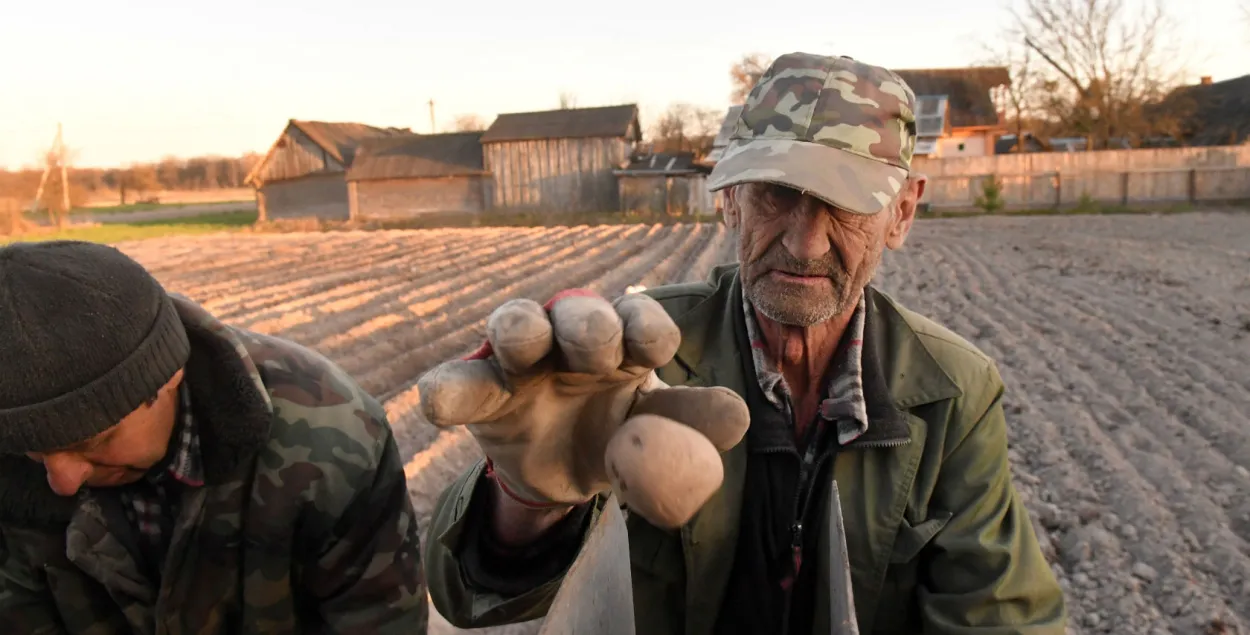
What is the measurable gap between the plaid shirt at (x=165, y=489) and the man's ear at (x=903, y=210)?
159 centimetres

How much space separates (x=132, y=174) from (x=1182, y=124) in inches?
2297

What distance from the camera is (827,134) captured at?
193 cm

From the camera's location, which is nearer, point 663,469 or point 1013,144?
point 663,469

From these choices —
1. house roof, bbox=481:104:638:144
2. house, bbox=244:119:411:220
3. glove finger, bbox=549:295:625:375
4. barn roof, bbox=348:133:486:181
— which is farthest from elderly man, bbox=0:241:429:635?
house, bbox=244:119:411:220

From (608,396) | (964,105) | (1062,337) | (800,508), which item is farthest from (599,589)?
(964,105)

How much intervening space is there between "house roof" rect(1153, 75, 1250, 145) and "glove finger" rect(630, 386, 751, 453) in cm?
3577

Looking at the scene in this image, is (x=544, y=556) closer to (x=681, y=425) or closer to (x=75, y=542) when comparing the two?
(x=681, y=425)

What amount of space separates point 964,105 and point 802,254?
42.2 meters

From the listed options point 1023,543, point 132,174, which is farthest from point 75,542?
point 132,174

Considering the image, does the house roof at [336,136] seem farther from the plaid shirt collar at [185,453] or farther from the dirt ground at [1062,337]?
the plaid shirt collar at [185,453]

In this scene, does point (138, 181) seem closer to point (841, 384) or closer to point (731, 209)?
point (731, 209)

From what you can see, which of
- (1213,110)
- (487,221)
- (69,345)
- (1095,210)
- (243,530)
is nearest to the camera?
(69,345)

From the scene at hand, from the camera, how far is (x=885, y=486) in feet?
6.02

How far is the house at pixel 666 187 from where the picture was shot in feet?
92.3
